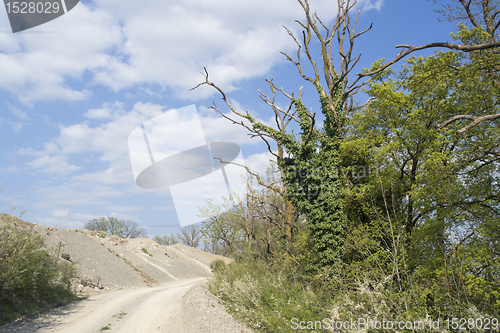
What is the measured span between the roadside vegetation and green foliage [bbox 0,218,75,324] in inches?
270

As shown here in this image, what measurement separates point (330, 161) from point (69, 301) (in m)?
13.2

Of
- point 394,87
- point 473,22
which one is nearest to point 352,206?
point 394,87

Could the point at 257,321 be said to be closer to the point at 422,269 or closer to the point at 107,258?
the point at 422,269

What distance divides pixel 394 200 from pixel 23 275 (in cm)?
1338

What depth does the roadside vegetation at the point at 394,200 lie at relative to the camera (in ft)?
23.3

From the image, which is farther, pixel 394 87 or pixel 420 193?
pixel 394 87

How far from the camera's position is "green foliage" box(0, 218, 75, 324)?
9.27m

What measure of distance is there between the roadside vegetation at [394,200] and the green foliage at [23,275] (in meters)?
6.85

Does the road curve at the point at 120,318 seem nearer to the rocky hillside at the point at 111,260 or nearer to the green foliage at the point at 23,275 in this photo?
the green foliage at the point at 23,275

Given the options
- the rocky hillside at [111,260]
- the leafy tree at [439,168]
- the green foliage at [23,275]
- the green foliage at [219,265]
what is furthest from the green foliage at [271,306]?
the green foliage at [23,275]

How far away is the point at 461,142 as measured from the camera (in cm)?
995

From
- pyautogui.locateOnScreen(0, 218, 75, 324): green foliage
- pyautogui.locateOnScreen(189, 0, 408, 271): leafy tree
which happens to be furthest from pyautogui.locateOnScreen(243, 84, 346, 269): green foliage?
pyautogui.locateOnScreen(0, 218, 75, 324): green foliage

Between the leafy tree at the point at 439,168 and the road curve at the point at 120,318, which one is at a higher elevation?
the leafy tree at the point at 439,168

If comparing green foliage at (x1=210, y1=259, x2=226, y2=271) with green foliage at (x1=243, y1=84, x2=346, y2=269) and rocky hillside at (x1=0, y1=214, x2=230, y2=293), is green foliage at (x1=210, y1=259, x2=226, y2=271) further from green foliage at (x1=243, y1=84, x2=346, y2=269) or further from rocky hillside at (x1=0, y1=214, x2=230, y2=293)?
green foliage at (x1=243, y1=84, x2=346, y2=269)
